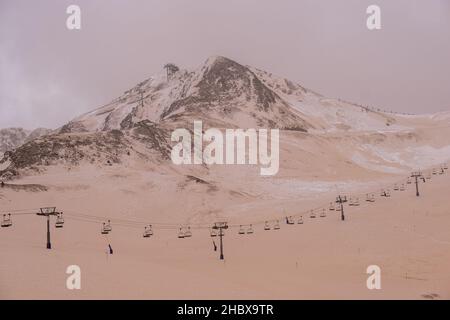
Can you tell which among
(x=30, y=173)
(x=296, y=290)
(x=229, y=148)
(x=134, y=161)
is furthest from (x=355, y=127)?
(x=296, y=290)

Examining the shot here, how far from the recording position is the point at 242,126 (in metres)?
143

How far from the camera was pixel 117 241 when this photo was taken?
52906 mm

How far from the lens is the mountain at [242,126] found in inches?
3452

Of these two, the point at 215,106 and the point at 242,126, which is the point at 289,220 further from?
the point at 215,106

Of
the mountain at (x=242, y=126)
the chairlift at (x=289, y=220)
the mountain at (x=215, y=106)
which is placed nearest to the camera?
the chairlift at (x=289, y=220)

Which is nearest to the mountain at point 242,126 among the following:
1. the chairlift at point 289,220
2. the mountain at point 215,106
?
the mountain at point 215,106

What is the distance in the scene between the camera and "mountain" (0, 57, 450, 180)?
87.7 meters

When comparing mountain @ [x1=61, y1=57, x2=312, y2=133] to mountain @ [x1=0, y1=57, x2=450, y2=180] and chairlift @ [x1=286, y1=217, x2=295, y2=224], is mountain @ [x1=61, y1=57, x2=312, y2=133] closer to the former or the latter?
mountain @ [x1=0, y1=57, x2=450, y2=180]

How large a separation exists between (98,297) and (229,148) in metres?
88.2

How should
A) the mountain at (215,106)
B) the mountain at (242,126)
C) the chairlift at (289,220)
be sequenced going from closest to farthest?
the chairlift at (289,220), the mountain at (242,126), the mountain at (215,106)

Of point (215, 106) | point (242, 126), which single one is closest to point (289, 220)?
point (242, 126)

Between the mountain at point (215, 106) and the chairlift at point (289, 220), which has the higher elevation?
the mountain at point (215, 106)

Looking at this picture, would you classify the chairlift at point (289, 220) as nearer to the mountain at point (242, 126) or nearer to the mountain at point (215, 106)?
the mountain at point (242, 126)
